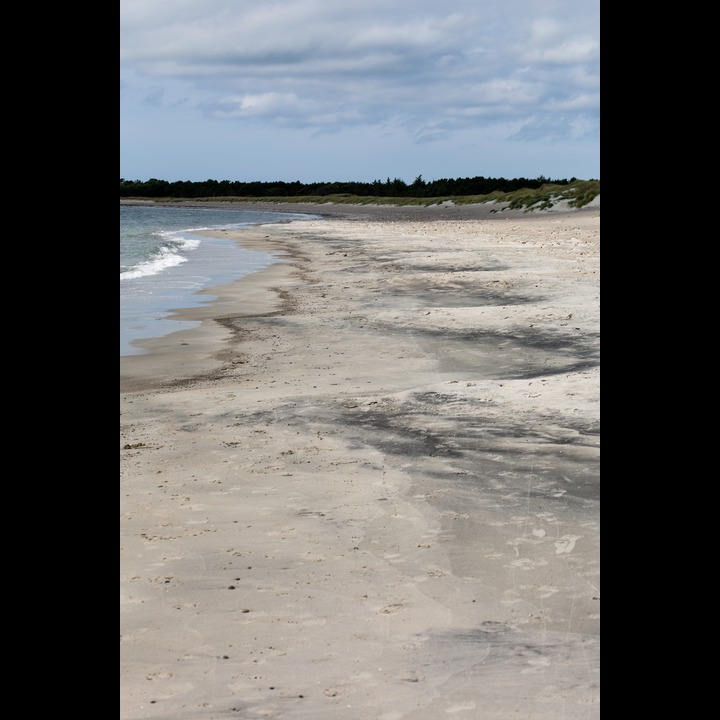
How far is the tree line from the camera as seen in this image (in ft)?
245

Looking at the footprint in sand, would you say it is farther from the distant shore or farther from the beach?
the distant shore

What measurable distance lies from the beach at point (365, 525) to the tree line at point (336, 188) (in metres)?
39.1

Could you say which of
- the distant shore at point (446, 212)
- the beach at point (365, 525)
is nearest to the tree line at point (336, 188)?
the distant shore at point (446, 212)

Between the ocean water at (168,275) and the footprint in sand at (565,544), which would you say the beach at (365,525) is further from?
the ocean water at (168,275)

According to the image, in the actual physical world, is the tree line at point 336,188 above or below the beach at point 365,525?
above

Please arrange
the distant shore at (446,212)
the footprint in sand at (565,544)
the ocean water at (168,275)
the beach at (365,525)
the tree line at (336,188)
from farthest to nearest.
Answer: the tree line at (336,188) < the distant shore at (446,212) < the ocean water at (168,275) < the footprint in sand at (565,544) < the beach at (365,525)

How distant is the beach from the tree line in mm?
39137

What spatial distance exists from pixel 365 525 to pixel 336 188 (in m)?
101

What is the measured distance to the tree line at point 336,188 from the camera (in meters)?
74.7

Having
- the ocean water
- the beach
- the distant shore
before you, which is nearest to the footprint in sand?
the beach

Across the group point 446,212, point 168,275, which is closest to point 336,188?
point 446,212

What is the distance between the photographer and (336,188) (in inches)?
4107
